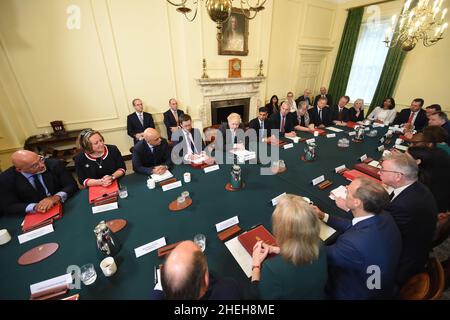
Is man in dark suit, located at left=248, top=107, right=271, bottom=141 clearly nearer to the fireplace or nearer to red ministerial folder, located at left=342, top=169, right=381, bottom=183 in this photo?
red ministerial folder, located at left=342, top=169, right=381, bottom=183

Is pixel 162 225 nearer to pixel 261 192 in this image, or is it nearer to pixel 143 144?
pixel 261 192

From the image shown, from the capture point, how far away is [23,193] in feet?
5.55

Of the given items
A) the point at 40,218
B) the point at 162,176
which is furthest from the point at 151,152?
the point at 40,218

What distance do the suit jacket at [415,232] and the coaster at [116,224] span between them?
1.92 m

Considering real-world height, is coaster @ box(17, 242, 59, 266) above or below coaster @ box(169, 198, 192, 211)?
below

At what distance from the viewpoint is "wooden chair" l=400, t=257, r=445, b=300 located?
919 mm

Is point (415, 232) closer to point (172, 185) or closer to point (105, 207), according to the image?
point (172, 185)

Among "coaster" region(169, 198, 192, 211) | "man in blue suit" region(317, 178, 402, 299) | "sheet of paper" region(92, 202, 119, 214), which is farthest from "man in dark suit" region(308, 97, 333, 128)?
"sheet of paper" region(92, 202, 119, 214)

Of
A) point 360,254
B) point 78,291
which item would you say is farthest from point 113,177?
point 360,254

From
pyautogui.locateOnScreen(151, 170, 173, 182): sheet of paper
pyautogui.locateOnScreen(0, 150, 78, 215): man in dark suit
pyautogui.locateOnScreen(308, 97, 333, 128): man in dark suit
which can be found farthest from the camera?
pyautogui.locateOnScreen(308, 97, 333, 128): man in dark suit

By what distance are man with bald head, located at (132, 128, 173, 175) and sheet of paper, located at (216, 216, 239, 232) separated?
1076mm

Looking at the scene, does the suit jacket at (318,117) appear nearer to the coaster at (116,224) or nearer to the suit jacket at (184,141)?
the suit jacket at (184,141)

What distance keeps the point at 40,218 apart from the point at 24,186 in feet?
1.58

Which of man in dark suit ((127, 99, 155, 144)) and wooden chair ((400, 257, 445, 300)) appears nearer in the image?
wooden chair ((400, 257, 445, 300))
